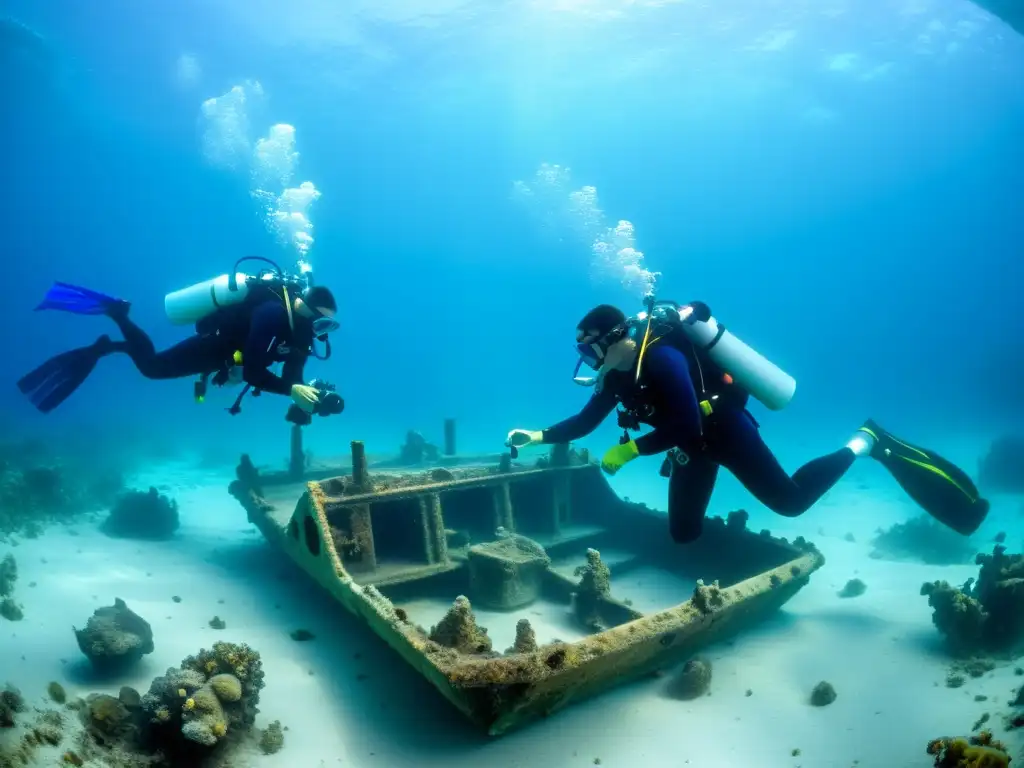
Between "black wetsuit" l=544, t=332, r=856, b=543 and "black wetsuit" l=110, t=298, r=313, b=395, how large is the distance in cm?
303

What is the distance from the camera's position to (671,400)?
468 centimetres

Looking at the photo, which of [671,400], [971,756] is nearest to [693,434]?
[671,400]

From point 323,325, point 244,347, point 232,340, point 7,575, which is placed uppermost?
point 232,340

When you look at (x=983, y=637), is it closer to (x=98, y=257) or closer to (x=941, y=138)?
(x=941, y=138)

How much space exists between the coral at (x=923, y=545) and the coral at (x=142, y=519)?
15.0 metres

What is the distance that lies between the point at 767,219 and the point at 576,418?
457ft

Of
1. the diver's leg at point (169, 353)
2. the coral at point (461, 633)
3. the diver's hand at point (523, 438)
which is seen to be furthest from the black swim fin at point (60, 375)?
the coral at point (461, 633)

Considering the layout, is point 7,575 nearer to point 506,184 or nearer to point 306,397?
point 306,397

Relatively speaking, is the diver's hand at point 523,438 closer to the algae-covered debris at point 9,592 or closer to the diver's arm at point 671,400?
the diver's arm at point 671,400

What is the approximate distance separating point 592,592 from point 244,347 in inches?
194

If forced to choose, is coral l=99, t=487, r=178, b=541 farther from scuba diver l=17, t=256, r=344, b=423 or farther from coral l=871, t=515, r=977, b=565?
coral l=871, t=515, r=977, b=565

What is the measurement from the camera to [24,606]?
7.21 metres

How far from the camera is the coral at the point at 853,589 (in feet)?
29.4

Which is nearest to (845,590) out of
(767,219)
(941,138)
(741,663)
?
(741,663)
